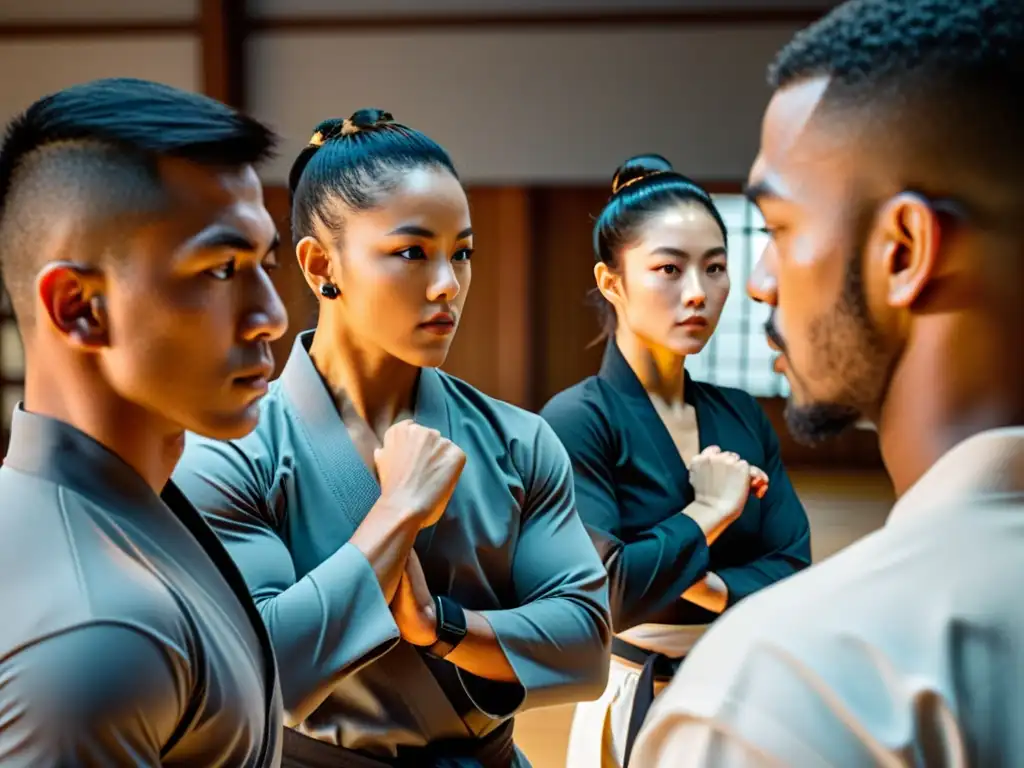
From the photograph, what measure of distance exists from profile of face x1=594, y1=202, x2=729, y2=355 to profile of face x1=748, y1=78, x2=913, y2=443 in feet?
3.83

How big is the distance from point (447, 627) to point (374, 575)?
130 millimetres

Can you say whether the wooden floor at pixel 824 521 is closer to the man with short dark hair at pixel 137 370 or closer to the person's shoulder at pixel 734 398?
the person's shoulder at pixel 734 398

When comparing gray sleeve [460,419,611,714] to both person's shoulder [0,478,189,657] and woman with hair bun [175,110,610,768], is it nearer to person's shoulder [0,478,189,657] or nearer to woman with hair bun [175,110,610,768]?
woman with hair bun [175,110,610,768]

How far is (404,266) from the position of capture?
1522 mm

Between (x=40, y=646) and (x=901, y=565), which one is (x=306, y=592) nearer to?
(x=40, y=646)

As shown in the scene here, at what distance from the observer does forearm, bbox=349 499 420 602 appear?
137cm

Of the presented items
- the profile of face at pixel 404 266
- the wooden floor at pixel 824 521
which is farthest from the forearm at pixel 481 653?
the wooden floor at pixel 824 521

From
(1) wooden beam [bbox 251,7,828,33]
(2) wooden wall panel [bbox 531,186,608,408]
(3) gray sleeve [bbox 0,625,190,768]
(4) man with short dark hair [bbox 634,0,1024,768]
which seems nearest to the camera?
(4) man with short dark hair [bbox 634,0,1024,768]

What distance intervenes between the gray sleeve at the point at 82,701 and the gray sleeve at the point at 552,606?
64 cm

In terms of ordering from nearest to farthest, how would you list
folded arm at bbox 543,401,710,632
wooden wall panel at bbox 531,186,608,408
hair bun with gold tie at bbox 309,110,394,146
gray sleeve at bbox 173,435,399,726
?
gray sleeve at bbox 173,435,399,726
hair bun with gold tie at bbox 309,110,394,146
folded arm at bbox 543,401,710,632
wooden wall panel at bbox 531,186,608,408

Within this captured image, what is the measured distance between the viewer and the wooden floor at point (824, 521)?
329 centimetres

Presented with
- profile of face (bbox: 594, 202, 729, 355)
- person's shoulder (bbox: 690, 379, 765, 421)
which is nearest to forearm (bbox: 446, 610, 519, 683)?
profile of face (bbox: 594, 202, 729, 355)

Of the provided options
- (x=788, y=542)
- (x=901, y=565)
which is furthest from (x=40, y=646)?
(x=788, y=542)

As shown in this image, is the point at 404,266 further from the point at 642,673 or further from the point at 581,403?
the point at 642,673
